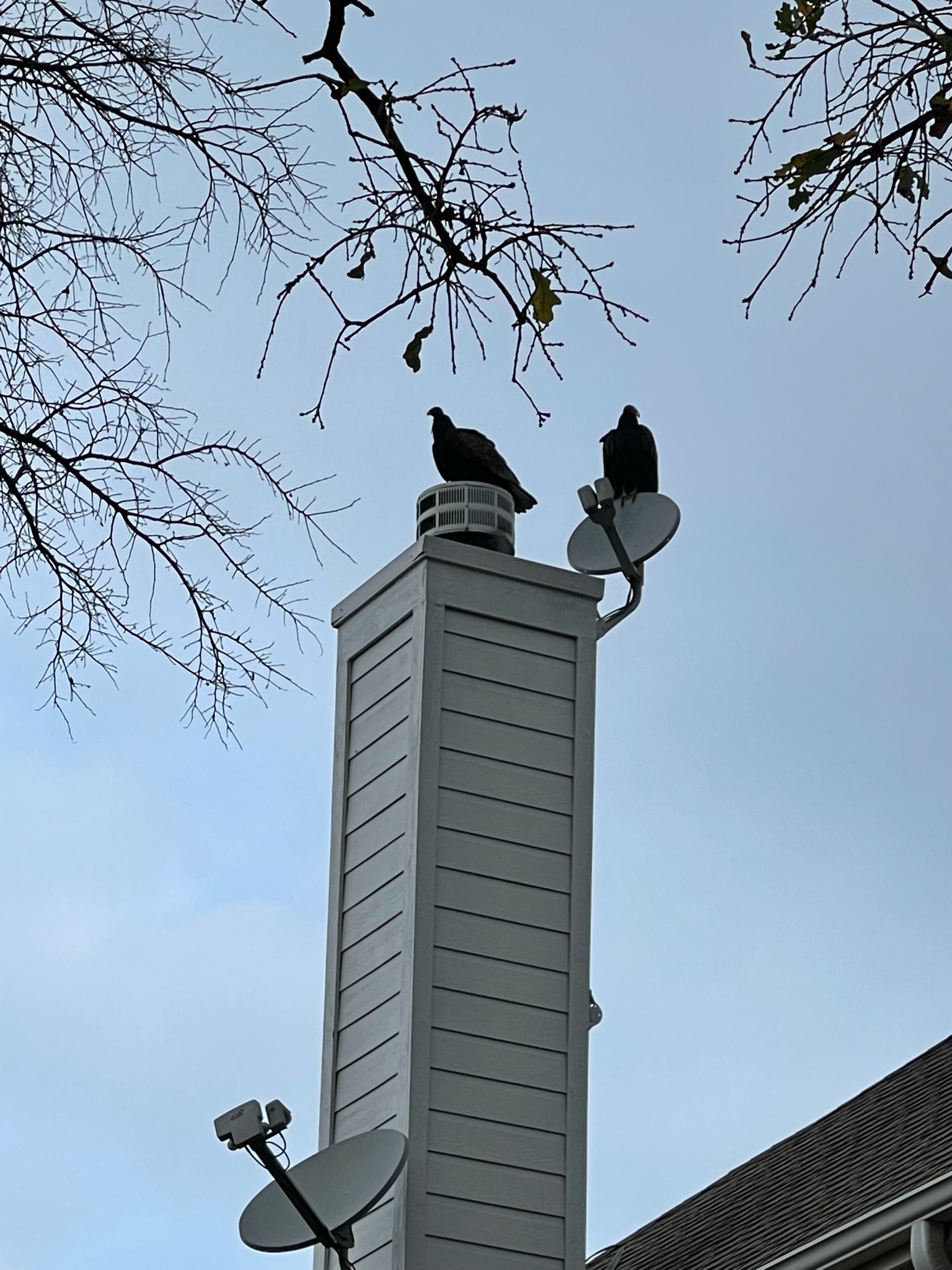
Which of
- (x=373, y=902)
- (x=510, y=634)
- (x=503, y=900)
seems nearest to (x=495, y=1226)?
(x=503, y=900)

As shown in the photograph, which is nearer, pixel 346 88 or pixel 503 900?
pixel 346 88

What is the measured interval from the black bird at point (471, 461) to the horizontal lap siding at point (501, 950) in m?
0.59

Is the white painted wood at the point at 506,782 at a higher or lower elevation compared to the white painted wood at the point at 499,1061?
higher

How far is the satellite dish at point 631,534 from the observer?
7.03 m

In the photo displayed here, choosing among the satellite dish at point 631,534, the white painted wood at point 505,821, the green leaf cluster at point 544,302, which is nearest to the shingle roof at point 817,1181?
the white painted wood at point 505,821

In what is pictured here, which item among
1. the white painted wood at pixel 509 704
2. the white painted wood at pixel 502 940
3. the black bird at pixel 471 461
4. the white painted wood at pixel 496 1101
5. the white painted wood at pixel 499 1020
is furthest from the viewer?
the black bird at pixel 471 461

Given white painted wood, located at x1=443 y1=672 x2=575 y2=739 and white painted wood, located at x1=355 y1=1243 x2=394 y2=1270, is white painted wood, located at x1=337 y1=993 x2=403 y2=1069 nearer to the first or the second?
white painted wood, located at x1=355 y1=1243 x2=394 y2=1270

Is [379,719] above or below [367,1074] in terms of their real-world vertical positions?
above

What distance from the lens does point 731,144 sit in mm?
3775

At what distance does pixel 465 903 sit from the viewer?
6.38 metres

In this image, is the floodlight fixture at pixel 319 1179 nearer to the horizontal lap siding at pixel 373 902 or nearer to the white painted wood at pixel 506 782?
the horizontal lap siding at pixel 373 902

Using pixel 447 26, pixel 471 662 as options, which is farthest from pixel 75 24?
pixel 471 662

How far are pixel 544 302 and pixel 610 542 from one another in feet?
12.6

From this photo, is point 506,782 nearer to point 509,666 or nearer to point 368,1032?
point 509,666
